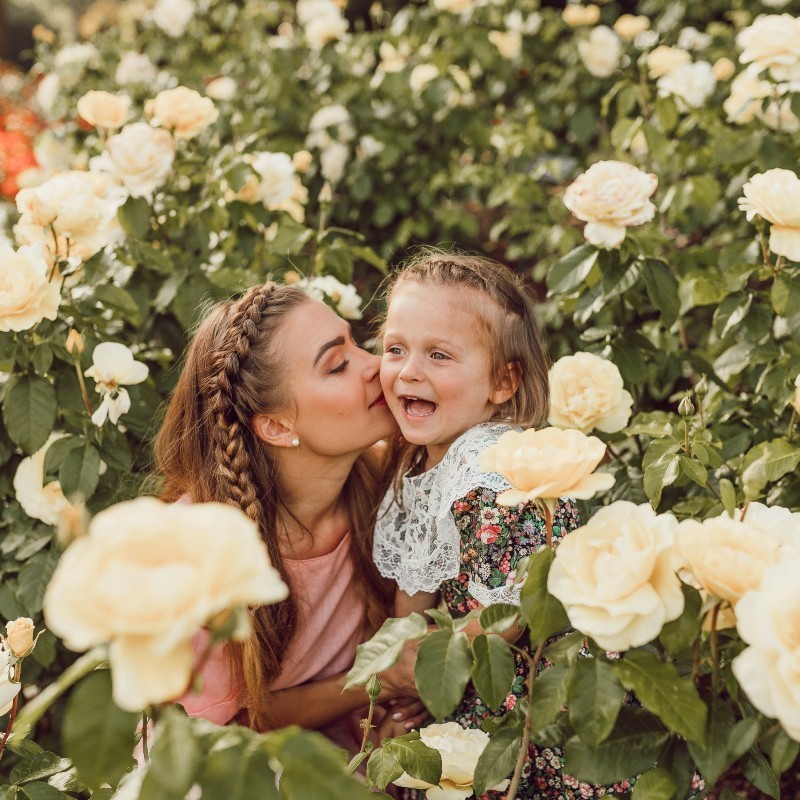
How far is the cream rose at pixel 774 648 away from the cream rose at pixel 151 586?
442 millimetres

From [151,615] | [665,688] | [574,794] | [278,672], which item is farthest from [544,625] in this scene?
[278,672]

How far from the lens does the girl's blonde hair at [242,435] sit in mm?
1800

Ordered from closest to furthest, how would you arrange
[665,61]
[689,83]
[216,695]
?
[216,695], [689,83], [665,61]

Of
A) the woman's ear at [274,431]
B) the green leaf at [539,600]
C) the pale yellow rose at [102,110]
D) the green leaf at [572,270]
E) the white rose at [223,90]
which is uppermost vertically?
the green leaf at [539,600]

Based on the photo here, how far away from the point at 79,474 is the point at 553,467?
Result: 44.5 inches

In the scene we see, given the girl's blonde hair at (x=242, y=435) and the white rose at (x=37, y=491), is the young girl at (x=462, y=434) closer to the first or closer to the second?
the girl's blonde hair at (x=242, y=435)

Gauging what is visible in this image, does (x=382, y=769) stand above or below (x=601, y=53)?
above

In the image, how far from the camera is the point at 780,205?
1654mm

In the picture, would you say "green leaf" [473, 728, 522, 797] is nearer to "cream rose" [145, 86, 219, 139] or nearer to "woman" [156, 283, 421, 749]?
"woman" [156, 283, 421, 749]

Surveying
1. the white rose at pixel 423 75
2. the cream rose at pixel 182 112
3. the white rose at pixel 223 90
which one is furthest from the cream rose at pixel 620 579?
the white rose at pixel 223 90

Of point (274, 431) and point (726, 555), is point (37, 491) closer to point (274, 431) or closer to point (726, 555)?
point (274, 431)

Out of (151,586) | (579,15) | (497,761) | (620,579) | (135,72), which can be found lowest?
(135,72)

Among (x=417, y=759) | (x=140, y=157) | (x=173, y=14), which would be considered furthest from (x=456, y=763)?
(x=173, y=14)

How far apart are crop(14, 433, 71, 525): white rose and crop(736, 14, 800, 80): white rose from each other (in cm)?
179
